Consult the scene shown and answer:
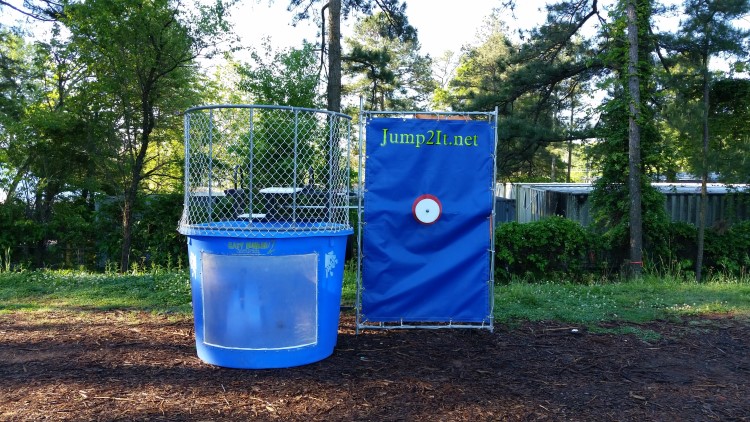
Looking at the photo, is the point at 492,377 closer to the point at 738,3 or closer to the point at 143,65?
the point at 143,65

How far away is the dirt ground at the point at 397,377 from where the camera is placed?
357cm

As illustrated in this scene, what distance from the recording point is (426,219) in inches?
213

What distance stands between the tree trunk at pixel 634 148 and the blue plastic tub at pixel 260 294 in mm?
8567

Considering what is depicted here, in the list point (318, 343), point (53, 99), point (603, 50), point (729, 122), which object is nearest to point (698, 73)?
point (729, 122)

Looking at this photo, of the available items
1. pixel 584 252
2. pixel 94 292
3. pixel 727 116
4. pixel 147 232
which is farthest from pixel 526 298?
pixel 147 232

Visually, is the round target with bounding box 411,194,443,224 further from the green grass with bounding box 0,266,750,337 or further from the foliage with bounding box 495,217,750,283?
the foliage with bounding box 495,217,750,283

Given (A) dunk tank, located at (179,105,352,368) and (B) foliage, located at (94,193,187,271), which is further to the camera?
(B) foliage, located at (94,193,187,271)

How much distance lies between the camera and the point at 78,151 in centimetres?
1567

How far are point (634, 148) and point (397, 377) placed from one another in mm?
9211

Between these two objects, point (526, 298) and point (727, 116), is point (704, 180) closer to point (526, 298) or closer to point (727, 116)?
point (727, 116)

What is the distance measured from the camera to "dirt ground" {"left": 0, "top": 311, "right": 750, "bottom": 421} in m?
3.57

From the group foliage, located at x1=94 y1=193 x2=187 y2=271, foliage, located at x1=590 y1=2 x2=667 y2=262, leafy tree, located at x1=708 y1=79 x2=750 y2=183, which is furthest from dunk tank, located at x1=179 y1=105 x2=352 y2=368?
leafy tree, located at x1=708 y1=79 x2=750 y2=183

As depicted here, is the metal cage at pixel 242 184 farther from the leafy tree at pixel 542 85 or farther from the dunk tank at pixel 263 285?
the leafy tree at pixel 542 85

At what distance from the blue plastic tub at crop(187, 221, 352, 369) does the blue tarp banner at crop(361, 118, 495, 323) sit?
3.27 ft
